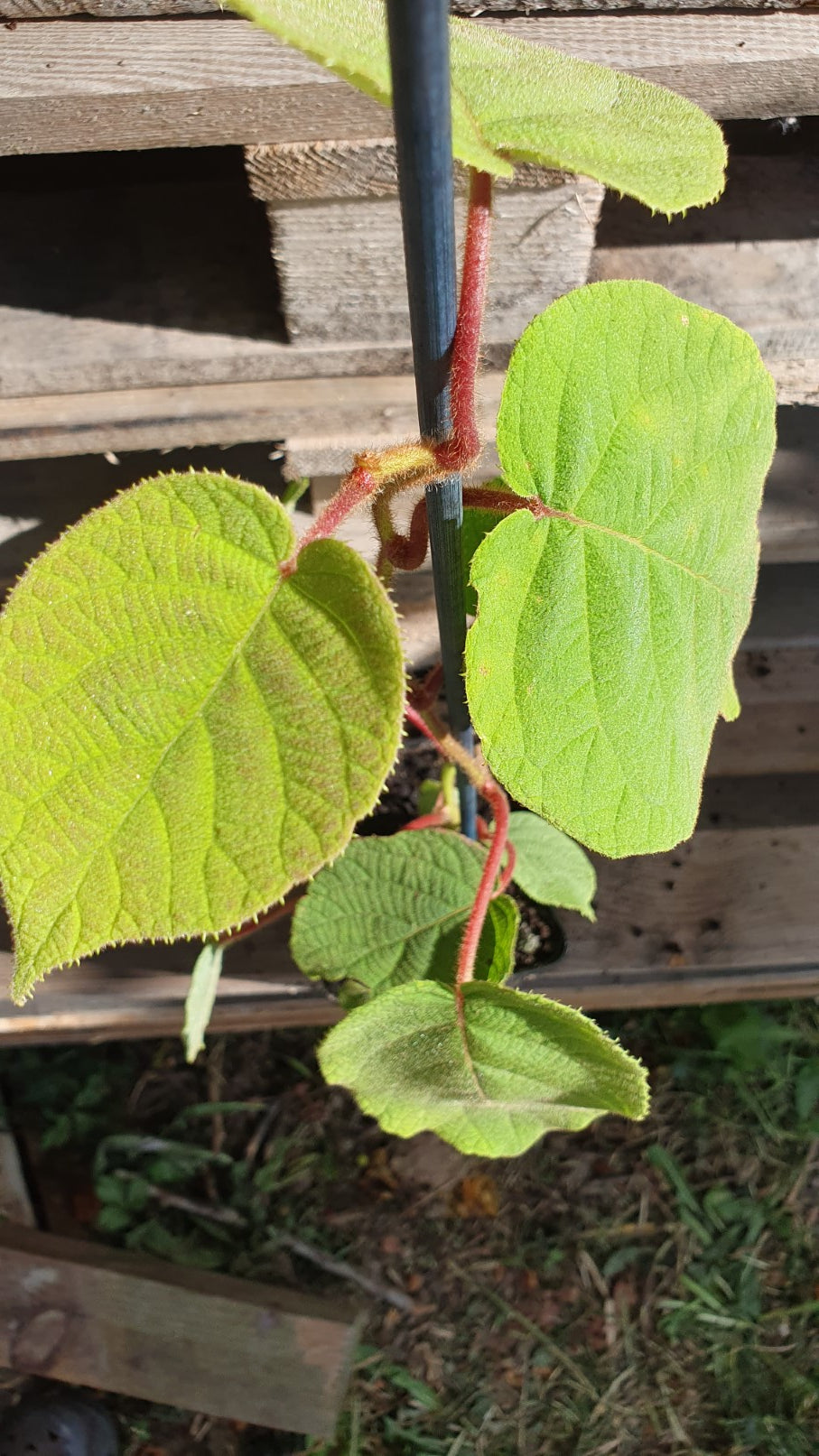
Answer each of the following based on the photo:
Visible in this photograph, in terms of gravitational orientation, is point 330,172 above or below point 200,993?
above

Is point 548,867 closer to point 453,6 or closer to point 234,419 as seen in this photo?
point 234,419

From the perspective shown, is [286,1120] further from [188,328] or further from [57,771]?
[57,771]

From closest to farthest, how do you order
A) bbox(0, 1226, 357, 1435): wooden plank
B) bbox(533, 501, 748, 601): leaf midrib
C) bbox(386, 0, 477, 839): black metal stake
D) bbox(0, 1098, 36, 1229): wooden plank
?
1. bbox(386, 0, 477, 839): black metal stake
2. bbox(533, 501, 748, 601): leaf midrib
3. bbox(0, 1226, 357, 1435): wooden plank
4. bbox(0, 1098, 36, 1229): wooden plank

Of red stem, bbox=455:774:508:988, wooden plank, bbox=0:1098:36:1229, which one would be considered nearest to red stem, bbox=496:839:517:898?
red stem, bbox=455:774:508:988

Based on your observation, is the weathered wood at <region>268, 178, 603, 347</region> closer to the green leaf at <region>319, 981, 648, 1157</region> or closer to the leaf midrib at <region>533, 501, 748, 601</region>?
the leaf midrib at <region>533, 501, 748, 601</region>

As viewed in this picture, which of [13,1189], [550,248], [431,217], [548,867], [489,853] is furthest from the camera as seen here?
[13,1189]

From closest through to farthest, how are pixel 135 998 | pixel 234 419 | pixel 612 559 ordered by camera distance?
pixel 612 559 < pixel 234 419 < pixel 135 998

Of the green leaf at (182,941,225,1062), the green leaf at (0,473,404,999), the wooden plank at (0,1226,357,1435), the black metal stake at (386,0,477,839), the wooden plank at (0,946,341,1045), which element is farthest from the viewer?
the wooden plank at (0,1226,357,1435)

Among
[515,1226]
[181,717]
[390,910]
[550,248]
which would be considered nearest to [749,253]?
[550,248]
